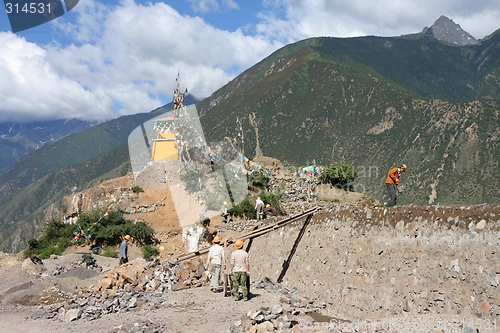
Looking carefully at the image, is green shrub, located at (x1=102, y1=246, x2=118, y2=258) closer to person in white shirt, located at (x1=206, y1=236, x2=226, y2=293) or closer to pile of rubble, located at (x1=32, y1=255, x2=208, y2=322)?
pile of rubble, located at (x1=32, y1=255, x2=208, y2=322)

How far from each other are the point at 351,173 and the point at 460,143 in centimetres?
5240

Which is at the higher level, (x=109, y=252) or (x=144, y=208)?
(x=144, y=208)

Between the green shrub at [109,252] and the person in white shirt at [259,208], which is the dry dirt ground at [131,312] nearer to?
the green shrub at [109,252]

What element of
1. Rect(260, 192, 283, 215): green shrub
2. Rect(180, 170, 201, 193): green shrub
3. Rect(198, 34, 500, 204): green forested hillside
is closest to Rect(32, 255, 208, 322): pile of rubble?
Rect(260, 192, 283, 215): green shrub

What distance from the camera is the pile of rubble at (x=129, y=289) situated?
409 inches

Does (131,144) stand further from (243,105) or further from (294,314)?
(243,105)

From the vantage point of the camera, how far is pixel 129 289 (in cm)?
1167

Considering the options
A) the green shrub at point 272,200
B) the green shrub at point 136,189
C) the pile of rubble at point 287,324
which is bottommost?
the pile of rubble at point 287,324

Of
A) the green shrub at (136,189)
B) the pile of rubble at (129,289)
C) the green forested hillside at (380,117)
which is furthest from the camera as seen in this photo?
the green forested hillside at (380,117)

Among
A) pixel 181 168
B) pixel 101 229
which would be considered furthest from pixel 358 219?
pixel 181 168

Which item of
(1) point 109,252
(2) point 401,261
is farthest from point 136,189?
(2) point 401,261

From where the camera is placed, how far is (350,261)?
10.1 meters

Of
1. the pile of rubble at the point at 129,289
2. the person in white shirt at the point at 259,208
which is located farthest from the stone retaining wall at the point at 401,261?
the person in white shirt at the point at 259,208

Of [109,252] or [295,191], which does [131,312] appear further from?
[295,191]
